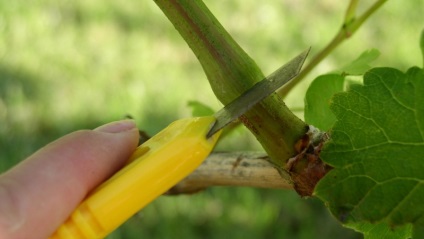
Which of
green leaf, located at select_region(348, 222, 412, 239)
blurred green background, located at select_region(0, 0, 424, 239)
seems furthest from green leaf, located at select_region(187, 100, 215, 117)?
blurred green background, located at select_region(0, 0, 424, 239)

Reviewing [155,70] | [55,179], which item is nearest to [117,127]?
[55,179]

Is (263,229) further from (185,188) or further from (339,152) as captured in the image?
(339,152)

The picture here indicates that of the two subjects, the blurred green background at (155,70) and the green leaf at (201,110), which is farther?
the blurred green background at (155,70)

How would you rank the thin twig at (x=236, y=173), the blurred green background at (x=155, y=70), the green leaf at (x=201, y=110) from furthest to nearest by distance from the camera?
the blurred green background at (x=155, y=70)
the green leaf at (x=201, y=110)
the thin twig at (x=236, y=173)

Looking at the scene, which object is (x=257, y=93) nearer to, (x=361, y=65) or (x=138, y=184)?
(x=138, y=184)

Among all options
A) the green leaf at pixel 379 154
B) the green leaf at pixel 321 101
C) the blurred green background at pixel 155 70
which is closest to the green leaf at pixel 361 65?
the green leaf at pixel 321 101

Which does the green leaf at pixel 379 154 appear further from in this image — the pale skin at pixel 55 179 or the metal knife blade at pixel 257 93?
the pale skin at pixel 55 179

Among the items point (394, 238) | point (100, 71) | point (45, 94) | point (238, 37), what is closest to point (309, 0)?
point (238, 37)

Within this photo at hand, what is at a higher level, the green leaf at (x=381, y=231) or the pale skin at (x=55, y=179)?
the pale skin at (x=55, y=179)
